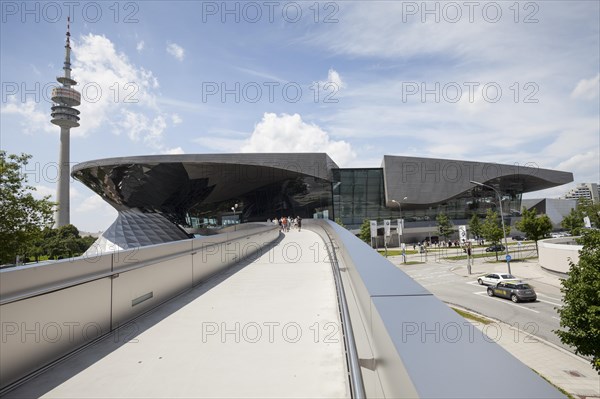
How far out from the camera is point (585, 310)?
11.1 metres

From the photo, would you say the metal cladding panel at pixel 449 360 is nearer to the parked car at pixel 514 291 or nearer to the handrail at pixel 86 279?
the handrail at pixel 86 279

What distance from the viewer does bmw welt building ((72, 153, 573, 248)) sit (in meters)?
56.0

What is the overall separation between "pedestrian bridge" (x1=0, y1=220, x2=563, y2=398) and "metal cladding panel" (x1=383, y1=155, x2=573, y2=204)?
61.3 meters

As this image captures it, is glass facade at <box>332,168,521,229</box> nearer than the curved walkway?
No

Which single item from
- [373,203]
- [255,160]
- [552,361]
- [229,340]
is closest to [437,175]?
[373,203]

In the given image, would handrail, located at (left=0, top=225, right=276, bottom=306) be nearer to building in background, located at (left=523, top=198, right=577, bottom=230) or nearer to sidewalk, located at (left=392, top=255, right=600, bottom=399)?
sidewalk, located at (left=392, top=255, right=600, bottom=399)

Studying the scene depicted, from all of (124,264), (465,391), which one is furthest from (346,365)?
(124,264)

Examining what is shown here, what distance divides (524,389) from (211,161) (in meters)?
55.8

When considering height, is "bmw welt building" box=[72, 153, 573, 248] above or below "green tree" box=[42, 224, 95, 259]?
above

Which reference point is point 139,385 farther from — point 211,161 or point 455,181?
point 455,181

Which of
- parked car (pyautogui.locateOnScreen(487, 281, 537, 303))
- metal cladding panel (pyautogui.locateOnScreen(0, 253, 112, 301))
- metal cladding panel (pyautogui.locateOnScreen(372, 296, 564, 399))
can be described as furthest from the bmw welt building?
metal cladding panel (pyautogui.locateOnScreen(372, 296, 564, 399))

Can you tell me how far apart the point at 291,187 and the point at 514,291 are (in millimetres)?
45477

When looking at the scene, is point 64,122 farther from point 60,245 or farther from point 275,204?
point 275,204

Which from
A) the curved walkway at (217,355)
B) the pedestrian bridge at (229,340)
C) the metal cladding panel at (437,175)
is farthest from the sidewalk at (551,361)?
the metal cladding panel at (437,175)
